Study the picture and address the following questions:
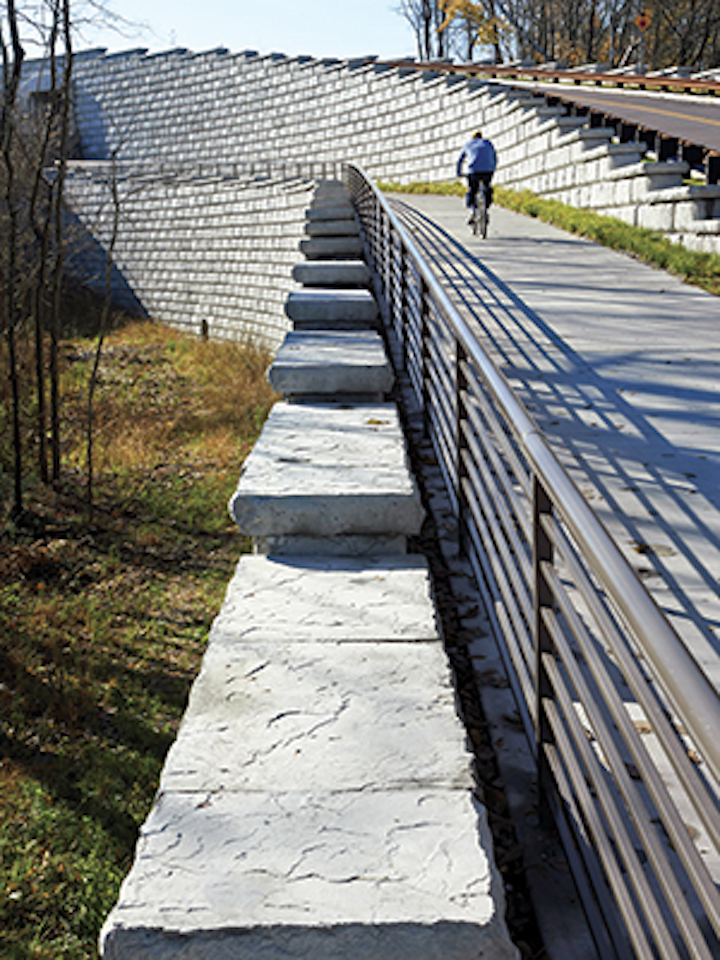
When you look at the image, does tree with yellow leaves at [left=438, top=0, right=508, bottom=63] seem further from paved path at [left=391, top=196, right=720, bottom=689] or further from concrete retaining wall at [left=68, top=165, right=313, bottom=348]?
paved path at [left=391, top=196, right=720, bottom=689]

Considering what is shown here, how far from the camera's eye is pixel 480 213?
13.5m

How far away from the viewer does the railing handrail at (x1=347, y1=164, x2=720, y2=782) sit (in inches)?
50.6

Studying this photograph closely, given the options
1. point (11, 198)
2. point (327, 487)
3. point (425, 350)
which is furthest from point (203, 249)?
point (327, 487)

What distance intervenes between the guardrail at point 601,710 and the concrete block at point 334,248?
9.19 m

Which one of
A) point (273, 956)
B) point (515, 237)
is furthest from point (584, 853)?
point (515, 237)

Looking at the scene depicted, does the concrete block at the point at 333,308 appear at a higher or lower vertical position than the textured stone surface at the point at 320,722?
higher

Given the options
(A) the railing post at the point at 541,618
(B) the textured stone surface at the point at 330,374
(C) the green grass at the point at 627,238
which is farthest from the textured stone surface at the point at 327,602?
(C) the green grass at the point at 627,238

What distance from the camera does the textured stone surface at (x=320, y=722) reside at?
7.64 ft

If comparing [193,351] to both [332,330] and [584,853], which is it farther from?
[584,853]

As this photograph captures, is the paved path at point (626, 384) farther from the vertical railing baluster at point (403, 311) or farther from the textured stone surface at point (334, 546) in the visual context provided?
the textured stone surface at point (334, 546)

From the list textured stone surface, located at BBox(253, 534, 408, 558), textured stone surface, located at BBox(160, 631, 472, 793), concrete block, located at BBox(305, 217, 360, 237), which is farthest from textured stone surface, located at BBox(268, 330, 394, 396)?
concrete block, located at BBox(305, 217, 360, 237)

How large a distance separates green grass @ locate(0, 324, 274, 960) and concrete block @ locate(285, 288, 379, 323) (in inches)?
87.9

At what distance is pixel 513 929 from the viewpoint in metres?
2.32

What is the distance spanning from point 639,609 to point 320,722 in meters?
1.25
